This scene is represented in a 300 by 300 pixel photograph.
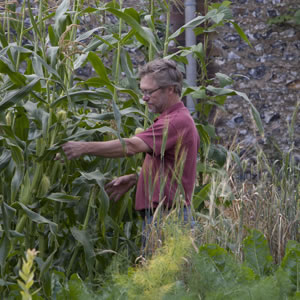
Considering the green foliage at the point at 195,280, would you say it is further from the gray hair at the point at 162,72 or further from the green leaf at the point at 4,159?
the gray hair at the point at 162,72

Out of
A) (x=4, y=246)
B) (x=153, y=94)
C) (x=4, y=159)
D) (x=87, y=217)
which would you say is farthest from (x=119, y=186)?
(x=4, y=246)

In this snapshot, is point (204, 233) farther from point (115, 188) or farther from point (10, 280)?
point (10, 280)

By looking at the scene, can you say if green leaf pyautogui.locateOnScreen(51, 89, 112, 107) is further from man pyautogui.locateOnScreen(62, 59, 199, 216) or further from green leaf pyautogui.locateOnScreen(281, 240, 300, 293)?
green leaf pyautogui.locateOnScreen(281, 240, 300, 293)

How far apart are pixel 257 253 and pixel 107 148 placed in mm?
876

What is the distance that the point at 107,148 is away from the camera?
2.79 metres

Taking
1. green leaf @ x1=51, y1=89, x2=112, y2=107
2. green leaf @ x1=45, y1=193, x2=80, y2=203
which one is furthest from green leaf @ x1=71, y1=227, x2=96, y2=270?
green leaf @ x1=51, y1=89, x2=112, y2=107

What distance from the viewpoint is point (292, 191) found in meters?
2.92

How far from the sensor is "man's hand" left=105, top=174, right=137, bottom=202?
300 centimetres

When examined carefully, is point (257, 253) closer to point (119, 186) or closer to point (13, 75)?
point (119, 186)

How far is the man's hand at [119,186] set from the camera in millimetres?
2998

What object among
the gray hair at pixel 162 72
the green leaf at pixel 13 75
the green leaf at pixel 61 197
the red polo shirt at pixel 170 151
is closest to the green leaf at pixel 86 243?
the green leaf at pixel 61 197

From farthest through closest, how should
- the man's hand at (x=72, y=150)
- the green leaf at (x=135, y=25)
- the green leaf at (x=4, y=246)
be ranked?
the green leaf at (x=135, y=25) < the man's hand at (x=72, y=150) < the green leaf at (x=4, y=246)

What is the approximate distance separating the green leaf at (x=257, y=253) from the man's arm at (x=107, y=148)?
2.54 ft

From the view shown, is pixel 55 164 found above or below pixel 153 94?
below
